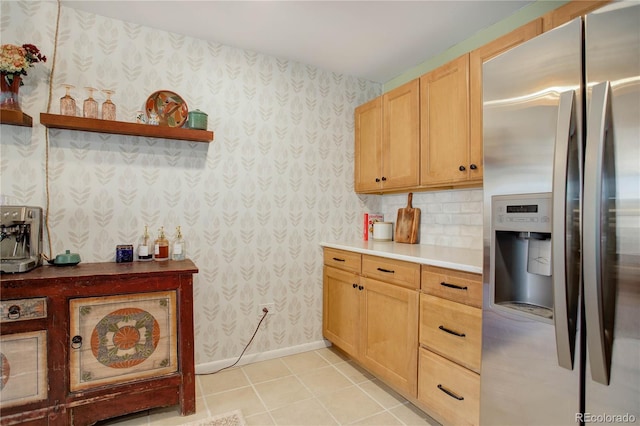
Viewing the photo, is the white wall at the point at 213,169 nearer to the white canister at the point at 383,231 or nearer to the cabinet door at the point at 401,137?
the white canister at the point at 383,231

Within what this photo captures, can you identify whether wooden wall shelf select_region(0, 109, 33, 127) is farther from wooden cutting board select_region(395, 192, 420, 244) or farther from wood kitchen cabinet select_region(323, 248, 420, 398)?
wooden cutting board select_region(395, 192, 420, 244)

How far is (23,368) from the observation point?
166 centimetres

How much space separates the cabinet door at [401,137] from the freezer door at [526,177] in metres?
0.97

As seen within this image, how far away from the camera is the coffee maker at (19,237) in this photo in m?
1.76

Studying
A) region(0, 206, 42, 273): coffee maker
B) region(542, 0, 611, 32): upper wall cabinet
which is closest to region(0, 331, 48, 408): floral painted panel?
region(0, 206, 42, 273): coffee maker

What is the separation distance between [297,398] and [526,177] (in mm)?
1849

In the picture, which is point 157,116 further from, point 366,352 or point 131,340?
point 366,352

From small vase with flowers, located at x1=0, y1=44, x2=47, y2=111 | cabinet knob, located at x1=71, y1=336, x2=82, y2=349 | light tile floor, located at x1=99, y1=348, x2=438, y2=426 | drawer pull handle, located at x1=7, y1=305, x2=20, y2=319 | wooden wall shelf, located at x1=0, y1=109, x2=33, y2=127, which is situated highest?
small vase with flowers, located at x1=0, y1=44, x2=47, y2=111

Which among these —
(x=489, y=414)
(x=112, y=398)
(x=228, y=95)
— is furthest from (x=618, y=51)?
(x=112, y=398)

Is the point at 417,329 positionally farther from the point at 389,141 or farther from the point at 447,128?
the point at 389,141

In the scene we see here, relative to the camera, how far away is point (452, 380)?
1717 mm

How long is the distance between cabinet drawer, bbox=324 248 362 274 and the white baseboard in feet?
2.40

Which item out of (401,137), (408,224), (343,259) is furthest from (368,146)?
(343,259)

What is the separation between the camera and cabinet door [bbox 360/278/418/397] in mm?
1982
